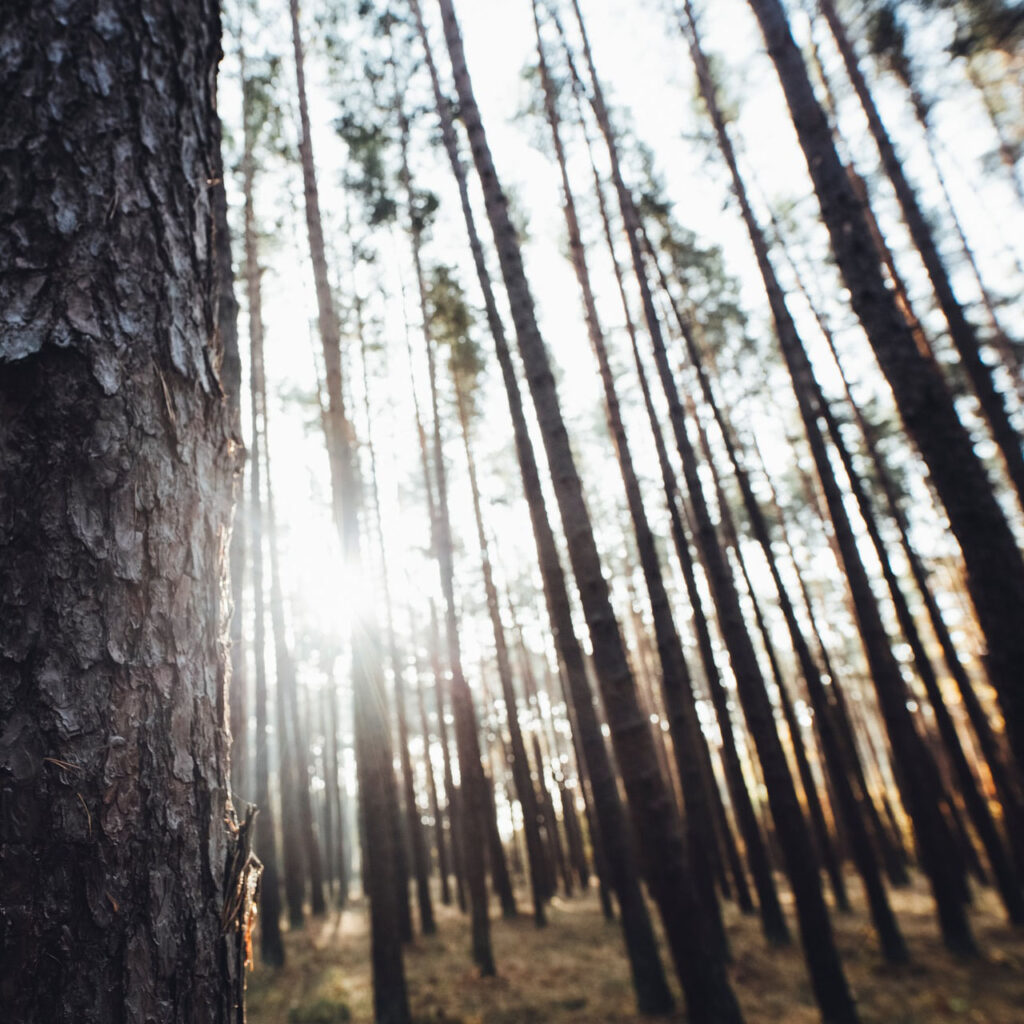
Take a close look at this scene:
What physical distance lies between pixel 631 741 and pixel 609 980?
552cm

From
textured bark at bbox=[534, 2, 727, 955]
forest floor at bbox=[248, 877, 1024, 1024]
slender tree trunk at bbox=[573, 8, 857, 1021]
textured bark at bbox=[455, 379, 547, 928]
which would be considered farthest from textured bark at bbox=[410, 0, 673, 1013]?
textured bark at bbox=[455, 379, 547, 928]

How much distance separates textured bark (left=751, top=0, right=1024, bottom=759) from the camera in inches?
145

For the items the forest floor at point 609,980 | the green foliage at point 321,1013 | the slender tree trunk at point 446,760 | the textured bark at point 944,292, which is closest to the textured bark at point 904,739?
the forest floor at point 609,980

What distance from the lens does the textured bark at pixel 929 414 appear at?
145 inches

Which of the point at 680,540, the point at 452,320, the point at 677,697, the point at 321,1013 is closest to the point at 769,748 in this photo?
the point at 677,697

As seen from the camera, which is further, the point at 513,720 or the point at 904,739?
the point at 513,720

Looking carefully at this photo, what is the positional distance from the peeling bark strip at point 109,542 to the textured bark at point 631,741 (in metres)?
3.71

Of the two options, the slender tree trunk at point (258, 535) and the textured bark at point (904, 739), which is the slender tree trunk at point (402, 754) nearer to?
the slender tree trunk at point (258, 535)

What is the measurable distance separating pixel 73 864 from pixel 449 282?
10.6m

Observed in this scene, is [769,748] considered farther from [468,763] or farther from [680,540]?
[468,763]

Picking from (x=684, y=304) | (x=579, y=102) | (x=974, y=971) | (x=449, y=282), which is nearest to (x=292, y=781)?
(x=449, y=282)

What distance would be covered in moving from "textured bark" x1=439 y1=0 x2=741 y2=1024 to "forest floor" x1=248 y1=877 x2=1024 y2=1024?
2421 millimetres

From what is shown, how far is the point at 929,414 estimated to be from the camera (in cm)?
407

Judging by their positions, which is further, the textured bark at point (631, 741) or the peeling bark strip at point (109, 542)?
the textured bark at point (631, 741)
